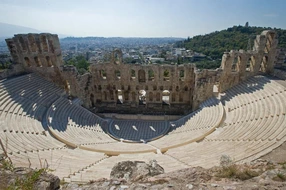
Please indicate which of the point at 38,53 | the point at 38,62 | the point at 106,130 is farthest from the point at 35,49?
the point at 106,130

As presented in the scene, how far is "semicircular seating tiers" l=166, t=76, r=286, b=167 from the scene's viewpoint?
10.2m

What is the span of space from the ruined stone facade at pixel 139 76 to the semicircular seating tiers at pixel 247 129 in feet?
8.80

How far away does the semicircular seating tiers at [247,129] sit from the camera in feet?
33.5

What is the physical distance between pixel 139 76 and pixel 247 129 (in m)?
15.2

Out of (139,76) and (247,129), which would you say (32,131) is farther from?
(247,129)

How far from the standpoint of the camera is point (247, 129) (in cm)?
1318

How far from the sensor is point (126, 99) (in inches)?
1009

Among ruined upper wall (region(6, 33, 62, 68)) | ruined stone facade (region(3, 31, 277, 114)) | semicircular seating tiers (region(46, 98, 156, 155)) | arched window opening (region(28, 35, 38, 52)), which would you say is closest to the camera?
semicircular seating tiers (region(46, 98, 156, 155))

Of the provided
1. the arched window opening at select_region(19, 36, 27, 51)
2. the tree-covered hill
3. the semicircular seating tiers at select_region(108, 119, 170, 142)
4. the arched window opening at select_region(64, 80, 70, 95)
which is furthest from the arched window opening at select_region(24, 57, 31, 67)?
the tree-covered hill

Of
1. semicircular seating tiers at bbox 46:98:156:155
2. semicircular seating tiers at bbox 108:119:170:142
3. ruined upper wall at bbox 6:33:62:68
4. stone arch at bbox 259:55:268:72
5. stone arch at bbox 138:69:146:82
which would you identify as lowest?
semicircular seating tiers at bbox 108:119:170:142

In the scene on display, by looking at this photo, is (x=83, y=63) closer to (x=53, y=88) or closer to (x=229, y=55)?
(x=53, y=88)

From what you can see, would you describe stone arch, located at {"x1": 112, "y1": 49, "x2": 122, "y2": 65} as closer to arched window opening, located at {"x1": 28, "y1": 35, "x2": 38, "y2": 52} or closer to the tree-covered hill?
arched window opening, located at {"x1": 28, "y1": 35, "x2": 38, "y2": 52}

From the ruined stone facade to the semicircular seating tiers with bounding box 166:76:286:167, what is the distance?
268 centimetres

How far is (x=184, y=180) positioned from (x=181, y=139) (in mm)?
10746
